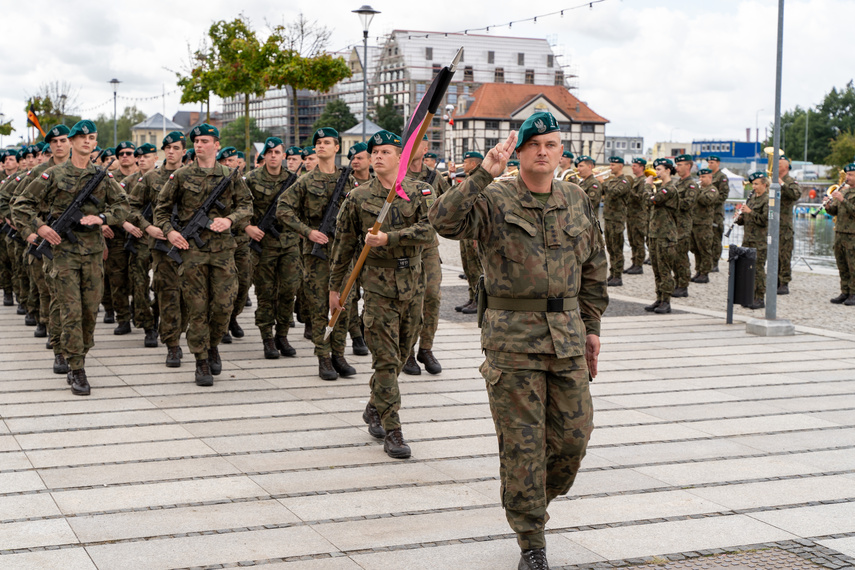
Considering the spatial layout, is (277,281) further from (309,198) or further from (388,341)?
(388,341)

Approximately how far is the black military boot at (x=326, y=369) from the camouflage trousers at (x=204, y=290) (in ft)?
3.13

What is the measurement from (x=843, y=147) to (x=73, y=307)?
9431cm

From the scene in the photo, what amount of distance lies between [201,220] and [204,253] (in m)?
0.29

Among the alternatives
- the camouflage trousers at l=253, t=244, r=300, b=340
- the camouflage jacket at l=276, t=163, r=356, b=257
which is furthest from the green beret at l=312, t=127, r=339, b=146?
the camouflage trousers at l=253, t=244, r=300, b=340

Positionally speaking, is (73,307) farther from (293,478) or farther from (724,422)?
(724,422)

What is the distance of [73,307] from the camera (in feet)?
27.5

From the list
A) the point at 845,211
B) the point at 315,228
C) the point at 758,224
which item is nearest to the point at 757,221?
the point at 758,224

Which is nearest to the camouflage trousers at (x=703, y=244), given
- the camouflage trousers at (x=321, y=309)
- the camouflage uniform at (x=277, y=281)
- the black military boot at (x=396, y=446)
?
the camouflage uniform at (x=277, y=281)

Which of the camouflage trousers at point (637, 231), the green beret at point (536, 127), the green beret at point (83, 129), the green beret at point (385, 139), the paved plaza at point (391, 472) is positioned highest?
the green beret at point (83, 129)

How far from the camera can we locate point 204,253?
878cm

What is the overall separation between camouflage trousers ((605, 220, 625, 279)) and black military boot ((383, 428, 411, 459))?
12041 mm

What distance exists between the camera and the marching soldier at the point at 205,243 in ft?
28.7

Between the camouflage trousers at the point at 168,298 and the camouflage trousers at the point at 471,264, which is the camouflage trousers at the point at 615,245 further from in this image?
the camouflage trousers at the point at 168,298

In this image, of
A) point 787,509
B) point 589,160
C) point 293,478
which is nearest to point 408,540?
point 293,478
